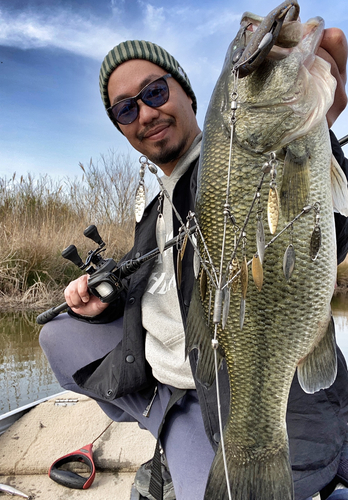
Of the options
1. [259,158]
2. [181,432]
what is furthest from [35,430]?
[259,158]

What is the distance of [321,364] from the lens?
44.3 inches

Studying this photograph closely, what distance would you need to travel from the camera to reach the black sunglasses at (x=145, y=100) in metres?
2.02

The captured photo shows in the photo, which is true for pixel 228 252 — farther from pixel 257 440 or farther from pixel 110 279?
pixel 110 279

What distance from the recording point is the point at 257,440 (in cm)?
116

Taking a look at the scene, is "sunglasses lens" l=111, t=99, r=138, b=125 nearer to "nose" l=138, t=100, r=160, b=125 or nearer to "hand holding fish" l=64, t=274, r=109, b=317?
"nose" l=138, t=100, r=160, b=125

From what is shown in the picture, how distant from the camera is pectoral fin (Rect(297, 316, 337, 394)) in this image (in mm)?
1114

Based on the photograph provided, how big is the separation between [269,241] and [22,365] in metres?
4.11

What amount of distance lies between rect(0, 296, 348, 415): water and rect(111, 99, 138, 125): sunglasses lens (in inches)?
101

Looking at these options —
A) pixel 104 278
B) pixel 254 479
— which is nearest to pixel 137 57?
pixel 104 278

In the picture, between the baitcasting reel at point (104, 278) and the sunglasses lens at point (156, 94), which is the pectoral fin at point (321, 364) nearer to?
the baitcasting reel at point (104, 278)

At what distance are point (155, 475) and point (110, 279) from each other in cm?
92

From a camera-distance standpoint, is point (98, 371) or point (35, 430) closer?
point (98, 371)

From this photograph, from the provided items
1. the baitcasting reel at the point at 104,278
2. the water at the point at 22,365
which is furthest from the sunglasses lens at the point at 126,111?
the water at the point at 22,365

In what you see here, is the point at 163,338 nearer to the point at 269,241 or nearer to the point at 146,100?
the point at 269,241
